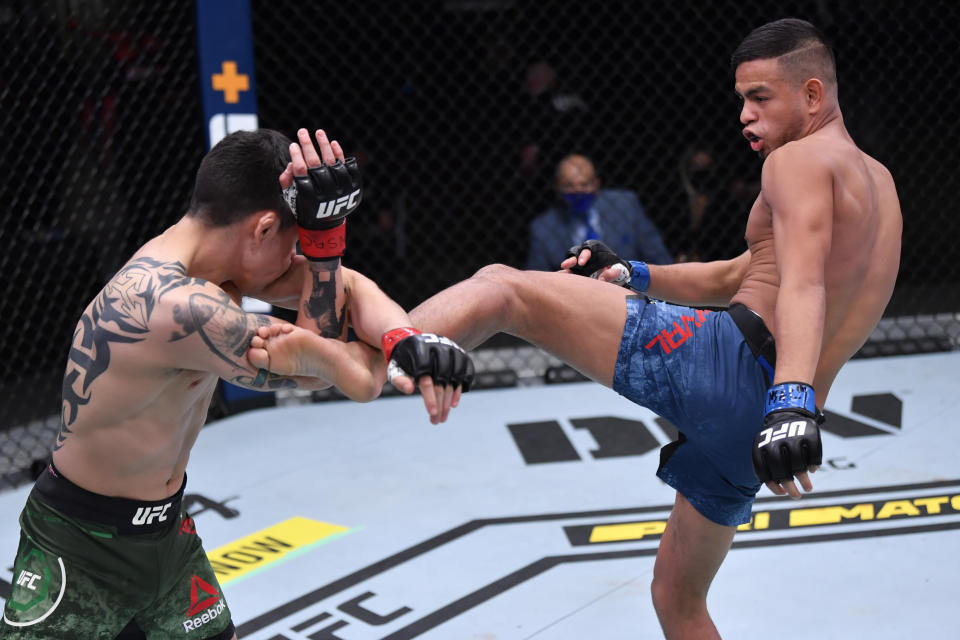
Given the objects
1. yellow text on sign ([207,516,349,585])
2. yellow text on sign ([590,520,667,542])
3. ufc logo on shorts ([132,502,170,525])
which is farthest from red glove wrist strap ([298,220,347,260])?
yellow text on sign ([590,520,667,542])

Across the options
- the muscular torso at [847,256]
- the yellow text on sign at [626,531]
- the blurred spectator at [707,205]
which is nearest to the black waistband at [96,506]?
the muscular torso at [847,256]

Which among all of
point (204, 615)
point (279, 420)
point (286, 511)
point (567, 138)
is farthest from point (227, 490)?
point (567, 138)

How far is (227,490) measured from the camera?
3.52 m

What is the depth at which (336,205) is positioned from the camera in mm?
1562

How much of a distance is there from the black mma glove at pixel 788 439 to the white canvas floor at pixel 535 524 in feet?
3.41

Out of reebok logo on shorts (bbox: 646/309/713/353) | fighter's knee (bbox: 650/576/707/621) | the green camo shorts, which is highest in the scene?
reebok logo on shorts (bbox: 646/309/713/353)

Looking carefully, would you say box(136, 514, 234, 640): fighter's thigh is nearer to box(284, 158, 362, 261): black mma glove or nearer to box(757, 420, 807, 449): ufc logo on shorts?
box(284, 158, 362, 261): black mma glove

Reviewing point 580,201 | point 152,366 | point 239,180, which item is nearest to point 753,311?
point 239,180

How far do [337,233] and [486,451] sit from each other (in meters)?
2.29

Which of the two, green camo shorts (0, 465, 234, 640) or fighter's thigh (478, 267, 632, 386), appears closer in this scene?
green camo shorts (0, 465, 234, 640)

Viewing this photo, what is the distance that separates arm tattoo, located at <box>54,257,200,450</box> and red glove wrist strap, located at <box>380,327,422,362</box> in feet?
1.03

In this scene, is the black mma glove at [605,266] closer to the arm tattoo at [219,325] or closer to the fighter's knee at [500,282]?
the fighter's knee at [500,282]

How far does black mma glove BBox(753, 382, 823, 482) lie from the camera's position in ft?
5.12

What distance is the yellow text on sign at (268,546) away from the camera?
2939mm
